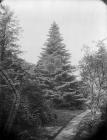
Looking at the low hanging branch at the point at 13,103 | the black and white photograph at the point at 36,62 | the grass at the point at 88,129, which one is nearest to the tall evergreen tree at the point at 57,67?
the black and white photograph at the point at 36,62

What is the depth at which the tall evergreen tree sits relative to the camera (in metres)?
7.03

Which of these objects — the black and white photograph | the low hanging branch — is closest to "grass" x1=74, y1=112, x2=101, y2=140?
the black and white photograph

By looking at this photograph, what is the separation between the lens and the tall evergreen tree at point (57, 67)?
23.1 ft

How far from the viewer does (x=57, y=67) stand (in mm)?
7543

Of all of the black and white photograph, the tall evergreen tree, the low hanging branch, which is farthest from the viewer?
the tall evergreen tree

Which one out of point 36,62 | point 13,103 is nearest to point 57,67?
point 36,62

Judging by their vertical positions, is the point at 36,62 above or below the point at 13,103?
above

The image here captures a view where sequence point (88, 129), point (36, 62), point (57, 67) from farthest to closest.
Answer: point (57, 67) < point (36, 62) < point (88, 129)

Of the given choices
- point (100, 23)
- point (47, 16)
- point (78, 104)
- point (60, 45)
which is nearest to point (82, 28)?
point (100, 23)

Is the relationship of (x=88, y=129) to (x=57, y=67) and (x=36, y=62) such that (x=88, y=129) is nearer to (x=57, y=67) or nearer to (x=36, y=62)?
(x=36, y=62)

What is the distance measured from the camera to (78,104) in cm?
745

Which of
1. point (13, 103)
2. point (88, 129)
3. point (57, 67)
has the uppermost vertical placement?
point (57, 67)

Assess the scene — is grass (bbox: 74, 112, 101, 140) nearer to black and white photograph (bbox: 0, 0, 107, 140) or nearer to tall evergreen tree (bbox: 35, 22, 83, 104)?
black and white photograph (bbox: 0, 0, 107, 140)

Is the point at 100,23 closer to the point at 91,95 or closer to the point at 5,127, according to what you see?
the point at 91,95
